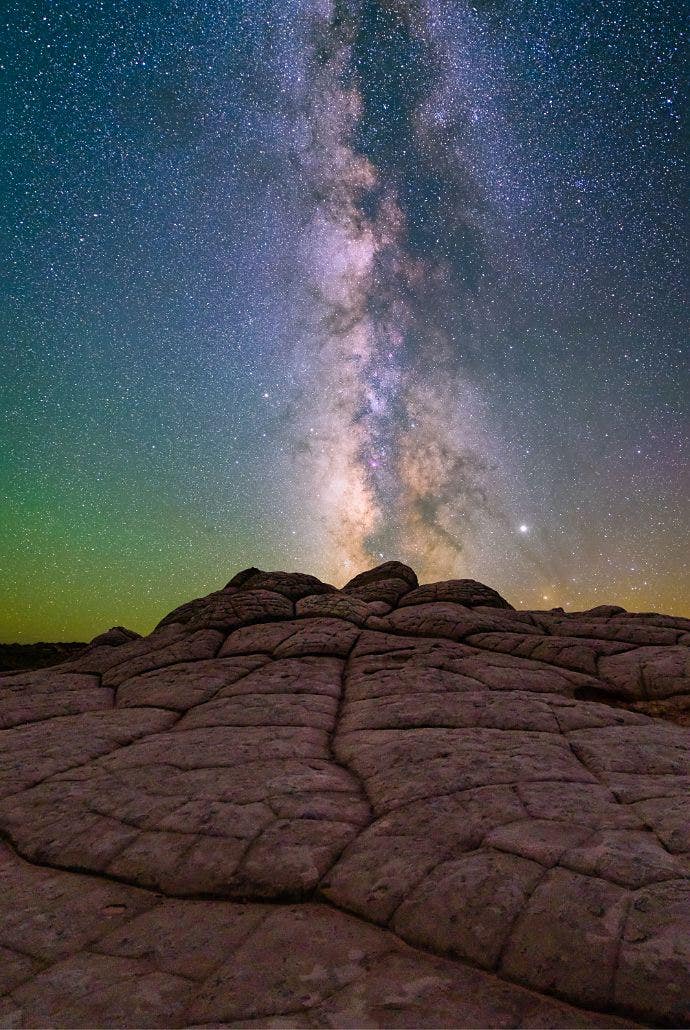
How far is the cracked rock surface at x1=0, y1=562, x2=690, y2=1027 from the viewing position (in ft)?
9.05

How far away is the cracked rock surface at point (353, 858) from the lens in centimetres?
276

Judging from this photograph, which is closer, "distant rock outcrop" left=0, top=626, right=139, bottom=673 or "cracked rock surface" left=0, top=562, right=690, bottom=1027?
"cracked rock surface" left=0, top=562, right=690, bottom=1027

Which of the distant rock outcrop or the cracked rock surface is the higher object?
the distant rock outcrop

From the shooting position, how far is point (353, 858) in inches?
157

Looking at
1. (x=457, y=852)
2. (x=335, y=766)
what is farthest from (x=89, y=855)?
(x=457, y=852)

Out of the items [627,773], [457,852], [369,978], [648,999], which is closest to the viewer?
[648,999]

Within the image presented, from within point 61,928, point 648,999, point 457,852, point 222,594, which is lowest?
point 61,928

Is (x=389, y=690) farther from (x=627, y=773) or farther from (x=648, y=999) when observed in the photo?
(x=648, y=999)

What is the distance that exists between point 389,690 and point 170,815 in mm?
4769

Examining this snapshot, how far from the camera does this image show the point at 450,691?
8703 mm

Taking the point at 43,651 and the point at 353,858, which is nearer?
the point at 353,858

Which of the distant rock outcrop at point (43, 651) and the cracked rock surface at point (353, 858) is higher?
the distant rock outcrop at point (43, 651)

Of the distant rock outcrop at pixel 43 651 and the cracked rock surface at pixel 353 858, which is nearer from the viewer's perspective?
the cracked rock surface at pixel 353 858

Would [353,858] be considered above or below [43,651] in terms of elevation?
below
